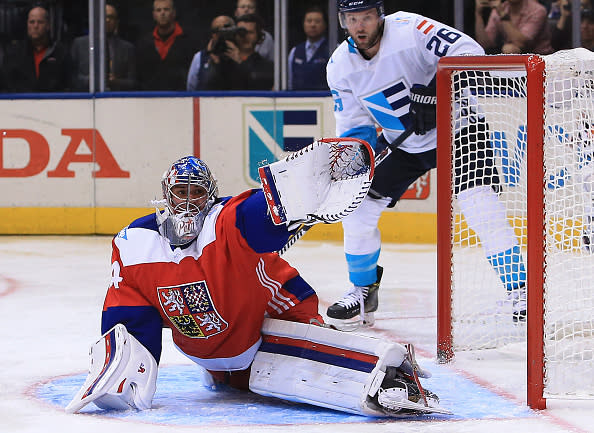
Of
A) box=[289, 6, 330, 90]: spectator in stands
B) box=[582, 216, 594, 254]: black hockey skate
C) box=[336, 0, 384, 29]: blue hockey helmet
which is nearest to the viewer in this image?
box=[582, 216, 594, 254]: black hockey skate

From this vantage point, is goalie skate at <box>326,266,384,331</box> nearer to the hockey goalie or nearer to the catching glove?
the catching glove

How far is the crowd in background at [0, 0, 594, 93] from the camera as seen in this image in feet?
19.8

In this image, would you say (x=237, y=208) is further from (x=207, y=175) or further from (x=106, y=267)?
(x=106, y=267)

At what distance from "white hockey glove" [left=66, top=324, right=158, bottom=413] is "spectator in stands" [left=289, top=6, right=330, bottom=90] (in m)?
3.78

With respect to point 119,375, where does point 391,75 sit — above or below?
above

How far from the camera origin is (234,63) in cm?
620

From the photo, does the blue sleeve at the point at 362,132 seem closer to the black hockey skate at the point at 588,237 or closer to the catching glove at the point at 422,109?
the catching glove at the point at 422,109

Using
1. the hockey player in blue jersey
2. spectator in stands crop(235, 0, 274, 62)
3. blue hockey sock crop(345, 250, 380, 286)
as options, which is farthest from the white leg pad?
spectator in stands crop(235, 0, 274, 62)

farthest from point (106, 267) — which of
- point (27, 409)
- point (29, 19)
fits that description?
point (27, 409)

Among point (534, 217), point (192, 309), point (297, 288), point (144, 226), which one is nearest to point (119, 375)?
point (192, 309)

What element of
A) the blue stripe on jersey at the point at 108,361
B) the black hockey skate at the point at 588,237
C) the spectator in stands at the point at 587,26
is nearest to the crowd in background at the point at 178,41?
the spectator in stands at the point at 587,26

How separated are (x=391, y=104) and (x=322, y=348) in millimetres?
1358

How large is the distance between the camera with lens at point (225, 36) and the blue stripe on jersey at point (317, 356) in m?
3.81

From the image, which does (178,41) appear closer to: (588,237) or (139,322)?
(588,237)
